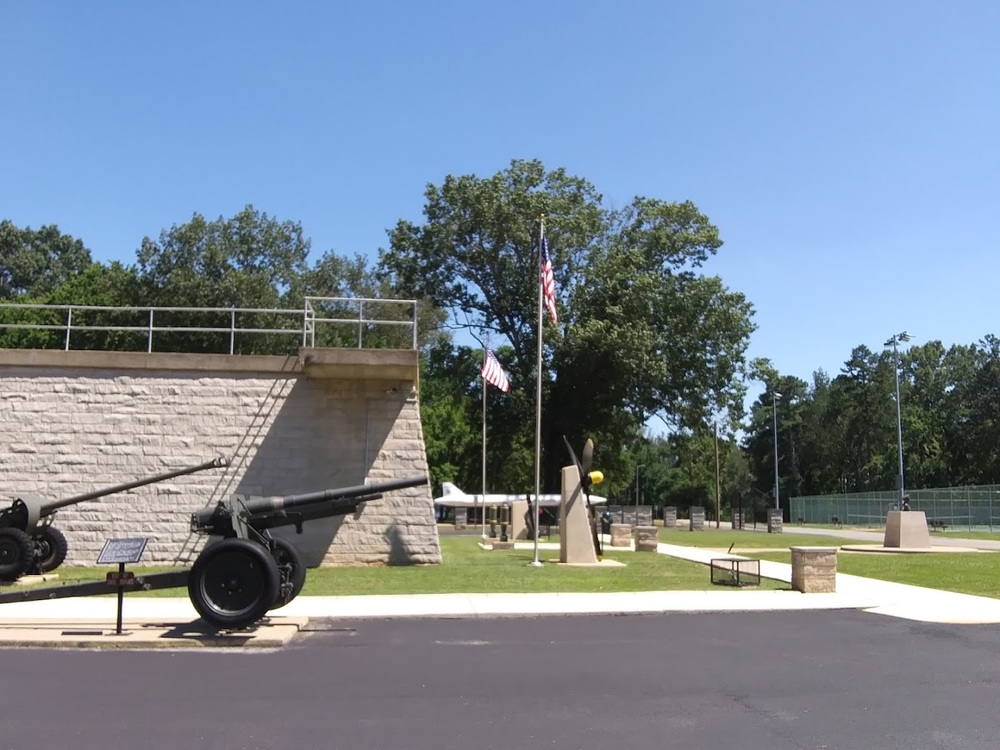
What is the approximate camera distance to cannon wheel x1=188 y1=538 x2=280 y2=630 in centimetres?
1062

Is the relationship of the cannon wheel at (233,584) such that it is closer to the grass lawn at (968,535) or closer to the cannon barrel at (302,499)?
the cannon barrel at (302,499)

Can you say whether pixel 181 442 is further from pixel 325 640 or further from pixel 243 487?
pixel 325 640

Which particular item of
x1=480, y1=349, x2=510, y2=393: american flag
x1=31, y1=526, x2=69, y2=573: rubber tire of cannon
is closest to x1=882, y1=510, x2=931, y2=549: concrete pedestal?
x1=480, y1=349, x2=510, y2=393: american flag

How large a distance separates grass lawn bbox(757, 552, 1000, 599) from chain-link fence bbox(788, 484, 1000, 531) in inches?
1185

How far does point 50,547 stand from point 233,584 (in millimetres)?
8951

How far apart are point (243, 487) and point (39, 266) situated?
6039 cm

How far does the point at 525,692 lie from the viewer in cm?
818

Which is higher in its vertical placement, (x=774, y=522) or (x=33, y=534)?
(x=33, y=534)

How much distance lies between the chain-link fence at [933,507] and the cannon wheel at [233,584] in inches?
2052

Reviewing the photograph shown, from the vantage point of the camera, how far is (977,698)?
7.94m

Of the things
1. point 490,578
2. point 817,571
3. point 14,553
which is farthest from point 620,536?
point 14,553

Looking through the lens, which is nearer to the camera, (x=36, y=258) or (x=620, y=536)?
(x=620, y=536)

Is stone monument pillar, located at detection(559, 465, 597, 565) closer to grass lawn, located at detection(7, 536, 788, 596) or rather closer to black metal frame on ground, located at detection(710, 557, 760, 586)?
grass lawn, located at detection(7, 536, 788, 596)

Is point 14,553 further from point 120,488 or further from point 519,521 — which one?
point 519,521
